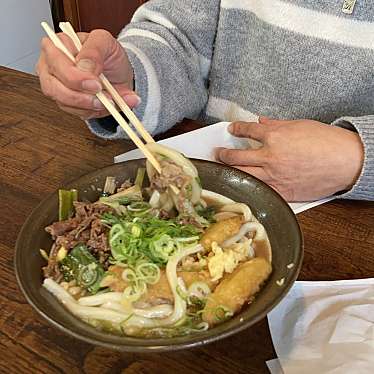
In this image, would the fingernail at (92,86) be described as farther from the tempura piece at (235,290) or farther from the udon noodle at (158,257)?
the tempura piece at (235,290)

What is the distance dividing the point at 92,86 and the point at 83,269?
0.99 ft

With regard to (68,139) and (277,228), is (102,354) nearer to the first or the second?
(277,228)

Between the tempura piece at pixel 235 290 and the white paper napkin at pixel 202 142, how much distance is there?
1.27ft

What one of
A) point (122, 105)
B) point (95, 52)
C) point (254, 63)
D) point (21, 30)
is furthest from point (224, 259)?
point (21, 30)

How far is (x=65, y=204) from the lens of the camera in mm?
856

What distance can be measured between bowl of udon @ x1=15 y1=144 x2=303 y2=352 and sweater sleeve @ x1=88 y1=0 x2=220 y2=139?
32 cm

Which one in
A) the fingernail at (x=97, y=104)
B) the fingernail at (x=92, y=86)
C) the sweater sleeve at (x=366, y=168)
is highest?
the fingernail at (x=92, y=86)

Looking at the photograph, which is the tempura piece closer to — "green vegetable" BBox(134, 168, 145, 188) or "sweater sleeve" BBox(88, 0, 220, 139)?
"green vegetable" BBox(134, 168, 145, 188)

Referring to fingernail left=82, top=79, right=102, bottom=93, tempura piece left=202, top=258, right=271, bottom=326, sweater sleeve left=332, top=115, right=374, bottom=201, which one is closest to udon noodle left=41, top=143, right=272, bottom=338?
tempura piece left=202, top=258, right=271, bottom=326

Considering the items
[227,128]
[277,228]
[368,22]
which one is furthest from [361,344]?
[368,22]

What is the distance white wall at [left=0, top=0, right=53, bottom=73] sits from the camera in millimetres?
2881

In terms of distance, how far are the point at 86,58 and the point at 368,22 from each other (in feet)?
1.74

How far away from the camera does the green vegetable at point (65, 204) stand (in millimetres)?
850

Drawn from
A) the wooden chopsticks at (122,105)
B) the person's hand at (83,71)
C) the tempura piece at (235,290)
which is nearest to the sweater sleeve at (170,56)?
the person's hand at (83,71)
